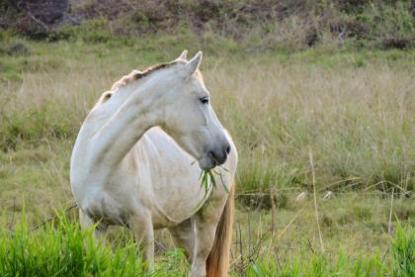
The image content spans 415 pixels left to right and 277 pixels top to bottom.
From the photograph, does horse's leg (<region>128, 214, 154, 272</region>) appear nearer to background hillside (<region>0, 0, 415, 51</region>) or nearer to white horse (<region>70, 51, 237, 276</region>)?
white horse (<region>70, 51, 237, 276</region>)

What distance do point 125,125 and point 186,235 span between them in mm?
1428

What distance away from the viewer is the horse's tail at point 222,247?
17.9 ft

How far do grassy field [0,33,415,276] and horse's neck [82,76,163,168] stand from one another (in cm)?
43

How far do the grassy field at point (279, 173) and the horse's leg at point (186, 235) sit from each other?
144mm

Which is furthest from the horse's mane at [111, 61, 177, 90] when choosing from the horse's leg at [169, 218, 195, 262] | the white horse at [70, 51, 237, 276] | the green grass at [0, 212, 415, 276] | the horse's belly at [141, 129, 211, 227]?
the horse's leg at [169, 218, 195, 262]

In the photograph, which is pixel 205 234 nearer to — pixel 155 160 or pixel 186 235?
pixel 186 235

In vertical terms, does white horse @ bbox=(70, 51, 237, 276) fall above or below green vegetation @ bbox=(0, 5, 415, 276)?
above

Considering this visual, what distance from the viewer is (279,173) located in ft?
25.1

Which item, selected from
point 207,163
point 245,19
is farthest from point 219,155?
point 245,19

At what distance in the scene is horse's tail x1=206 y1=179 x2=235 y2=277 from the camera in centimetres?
545

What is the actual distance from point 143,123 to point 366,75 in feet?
24.9

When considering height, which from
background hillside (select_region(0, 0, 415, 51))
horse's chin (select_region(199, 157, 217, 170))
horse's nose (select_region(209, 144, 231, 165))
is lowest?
background hillside (select_region(0, 0, 415, 51))

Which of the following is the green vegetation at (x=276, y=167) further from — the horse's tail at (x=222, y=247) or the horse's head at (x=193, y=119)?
the horse's head at (x=193, y=119)

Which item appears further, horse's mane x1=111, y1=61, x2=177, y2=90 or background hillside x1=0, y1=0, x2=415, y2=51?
background hillside x1=0, y1=0, x2=415, y2=51
